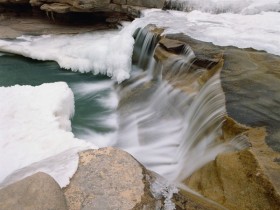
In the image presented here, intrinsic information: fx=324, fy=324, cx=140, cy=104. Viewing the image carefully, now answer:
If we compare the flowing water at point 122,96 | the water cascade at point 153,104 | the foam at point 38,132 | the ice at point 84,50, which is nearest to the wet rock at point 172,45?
the water cascade at point 153,104

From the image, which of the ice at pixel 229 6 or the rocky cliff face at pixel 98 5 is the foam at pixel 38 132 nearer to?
the rocky cliff face at pixel 98 5

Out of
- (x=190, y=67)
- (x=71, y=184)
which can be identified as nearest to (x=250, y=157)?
(x=71, y=184)

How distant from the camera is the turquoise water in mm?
5652

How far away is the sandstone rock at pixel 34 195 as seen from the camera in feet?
7.66

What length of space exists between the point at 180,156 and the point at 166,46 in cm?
257

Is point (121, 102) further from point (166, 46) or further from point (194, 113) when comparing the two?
point (194, 113)

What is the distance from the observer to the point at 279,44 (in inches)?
225

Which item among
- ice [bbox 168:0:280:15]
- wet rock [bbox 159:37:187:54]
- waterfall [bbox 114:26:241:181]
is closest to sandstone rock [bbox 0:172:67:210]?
waterfall [bbox 114:26:241:181]

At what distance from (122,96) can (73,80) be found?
166cm

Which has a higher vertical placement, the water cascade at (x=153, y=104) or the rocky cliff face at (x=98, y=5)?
the rocky cliff face at (x=98, y=5)

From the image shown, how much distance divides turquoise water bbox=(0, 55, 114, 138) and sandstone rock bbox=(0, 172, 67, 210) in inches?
107

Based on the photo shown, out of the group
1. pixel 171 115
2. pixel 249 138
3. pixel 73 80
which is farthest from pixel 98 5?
pixel 249 138

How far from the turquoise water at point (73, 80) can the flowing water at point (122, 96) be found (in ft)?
0.07

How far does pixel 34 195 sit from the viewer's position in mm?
2406
